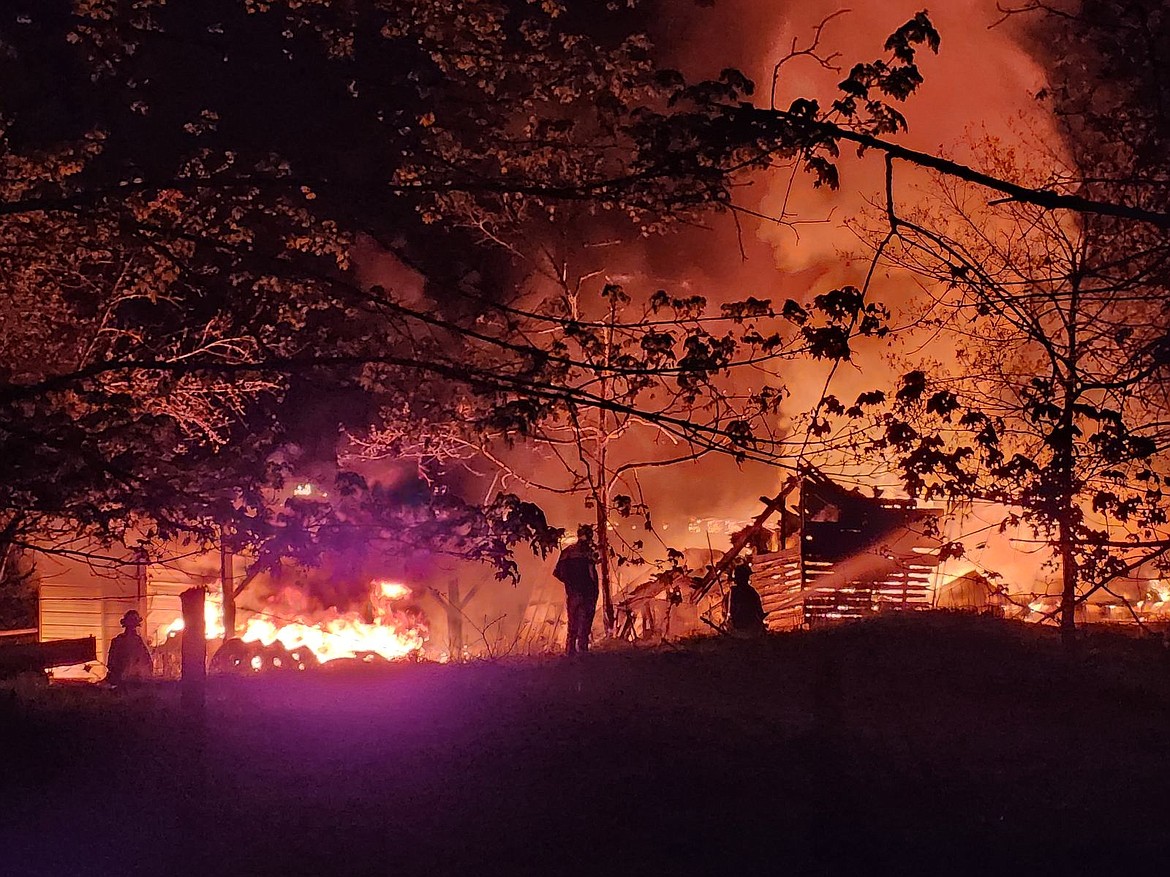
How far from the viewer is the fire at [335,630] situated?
63.8 ft

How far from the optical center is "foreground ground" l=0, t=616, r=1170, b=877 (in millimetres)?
7129

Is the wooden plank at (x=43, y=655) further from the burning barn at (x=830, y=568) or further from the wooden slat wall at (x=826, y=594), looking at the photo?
the wooden slat wall at (x=826, y=594)

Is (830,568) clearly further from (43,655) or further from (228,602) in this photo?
(43,655)

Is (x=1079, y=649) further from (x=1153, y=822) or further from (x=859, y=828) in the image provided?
(x=859, y=828)

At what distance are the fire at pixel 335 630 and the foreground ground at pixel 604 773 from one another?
297 inches

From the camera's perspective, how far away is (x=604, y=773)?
8414 millimetres

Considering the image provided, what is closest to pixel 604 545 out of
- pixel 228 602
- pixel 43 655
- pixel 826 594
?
pixel 826 594

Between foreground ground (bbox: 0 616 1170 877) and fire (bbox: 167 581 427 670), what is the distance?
24.7ft

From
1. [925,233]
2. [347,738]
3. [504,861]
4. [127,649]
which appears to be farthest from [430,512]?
[127,649]

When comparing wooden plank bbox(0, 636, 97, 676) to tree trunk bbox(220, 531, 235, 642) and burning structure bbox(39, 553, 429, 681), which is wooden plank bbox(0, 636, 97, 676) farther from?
tree trunk bbox(220, 531, 235, 642)

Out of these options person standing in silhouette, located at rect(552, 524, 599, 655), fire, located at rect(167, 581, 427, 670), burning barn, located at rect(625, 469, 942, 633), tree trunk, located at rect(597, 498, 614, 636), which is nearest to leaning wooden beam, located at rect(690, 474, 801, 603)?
burning barn, located at rect(625, 469, 942, 633)

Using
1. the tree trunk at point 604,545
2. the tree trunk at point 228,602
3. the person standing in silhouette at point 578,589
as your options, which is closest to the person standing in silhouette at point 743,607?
the tree trunk at point 604,545

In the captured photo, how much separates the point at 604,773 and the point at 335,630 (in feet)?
41.3

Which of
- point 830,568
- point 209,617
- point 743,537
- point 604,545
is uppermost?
point 743,537
